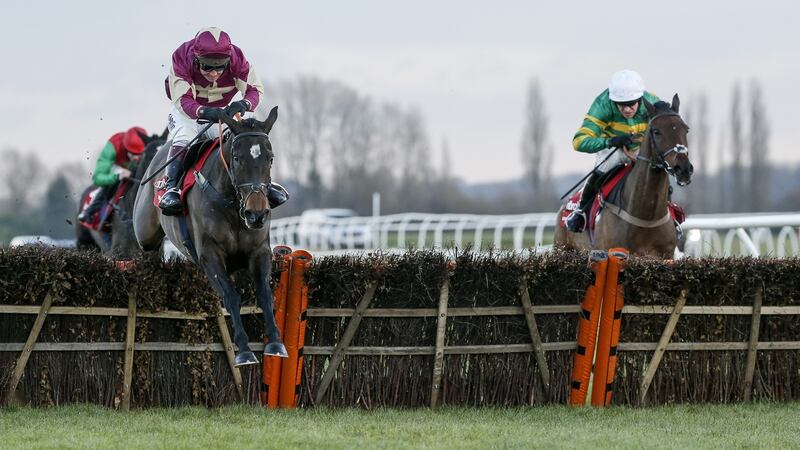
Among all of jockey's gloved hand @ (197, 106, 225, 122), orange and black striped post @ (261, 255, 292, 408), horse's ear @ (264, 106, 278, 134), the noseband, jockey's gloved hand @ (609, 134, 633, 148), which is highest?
jockey's gloved hand @ (609, 134, 633, 148)

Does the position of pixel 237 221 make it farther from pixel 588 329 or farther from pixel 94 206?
pixel 94 206

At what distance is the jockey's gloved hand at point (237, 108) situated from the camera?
7160 millimetres

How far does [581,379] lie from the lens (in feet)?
24.7

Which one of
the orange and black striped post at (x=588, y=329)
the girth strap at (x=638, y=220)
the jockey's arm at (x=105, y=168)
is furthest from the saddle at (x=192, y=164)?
the jockey's arm at (x=105, y=168)

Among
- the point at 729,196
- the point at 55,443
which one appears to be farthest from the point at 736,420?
the point at 729,196

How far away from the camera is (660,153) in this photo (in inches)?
337

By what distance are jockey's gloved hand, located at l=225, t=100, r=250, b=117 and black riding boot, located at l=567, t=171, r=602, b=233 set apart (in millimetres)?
3399

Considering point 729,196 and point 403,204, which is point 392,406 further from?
point 729,196

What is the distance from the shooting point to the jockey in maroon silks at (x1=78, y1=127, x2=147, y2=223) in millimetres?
11445

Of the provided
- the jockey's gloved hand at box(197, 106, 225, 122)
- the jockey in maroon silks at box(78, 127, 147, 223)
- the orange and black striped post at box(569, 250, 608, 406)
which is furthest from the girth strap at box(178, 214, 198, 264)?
the jockey in maroon silks at box(78, 127, 147, 223)

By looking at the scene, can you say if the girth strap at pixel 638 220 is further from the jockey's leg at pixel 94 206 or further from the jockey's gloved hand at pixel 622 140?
the jockey's leg at pixel 94 206

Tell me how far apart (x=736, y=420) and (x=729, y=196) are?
44609mm

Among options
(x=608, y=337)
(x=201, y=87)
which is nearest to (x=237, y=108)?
(x=201, y=87)

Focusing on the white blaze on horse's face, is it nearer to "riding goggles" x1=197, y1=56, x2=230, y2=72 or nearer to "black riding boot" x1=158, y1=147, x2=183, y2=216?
"black riding boot" x1=158, y1=147, x2=183, y2=216
